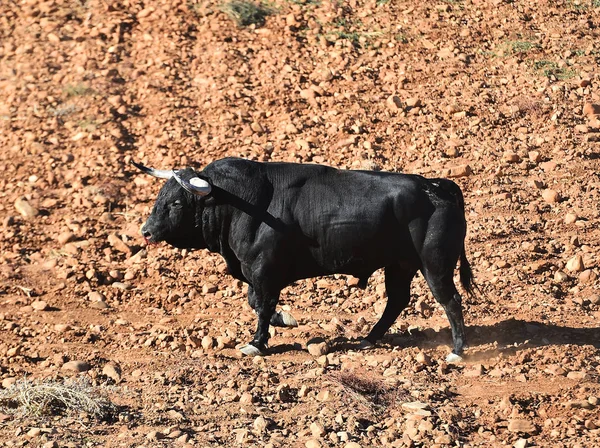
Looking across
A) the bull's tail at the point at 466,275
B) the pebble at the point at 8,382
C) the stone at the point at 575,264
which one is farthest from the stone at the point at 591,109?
the pebble at the point at 8,382

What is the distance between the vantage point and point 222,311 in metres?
12.0

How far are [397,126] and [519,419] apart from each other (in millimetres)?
6905

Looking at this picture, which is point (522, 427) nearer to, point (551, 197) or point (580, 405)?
point (580, 405)

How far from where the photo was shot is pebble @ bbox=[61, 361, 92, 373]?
34.5 ft

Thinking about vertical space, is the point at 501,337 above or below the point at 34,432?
above

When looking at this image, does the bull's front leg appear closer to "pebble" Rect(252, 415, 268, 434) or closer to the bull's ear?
the bull's ear

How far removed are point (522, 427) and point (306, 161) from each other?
6.41m

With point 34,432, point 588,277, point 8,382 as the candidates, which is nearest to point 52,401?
point 34,432

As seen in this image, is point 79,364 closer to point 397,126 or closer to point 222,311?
point 222,311

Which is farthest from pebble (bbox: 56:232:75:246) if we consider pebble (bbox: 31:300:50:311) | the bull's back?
the bull's back

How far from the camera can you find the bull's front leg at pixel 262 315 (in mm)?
10609

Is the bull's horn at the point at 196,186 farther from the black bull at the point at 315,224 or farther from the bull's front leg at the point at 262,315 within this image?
the bull's front leg at the point at 262,315

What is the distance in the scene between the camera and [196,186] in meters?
10.4

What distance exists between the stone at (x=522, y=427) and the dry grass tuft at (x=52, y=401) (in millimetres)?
3178
